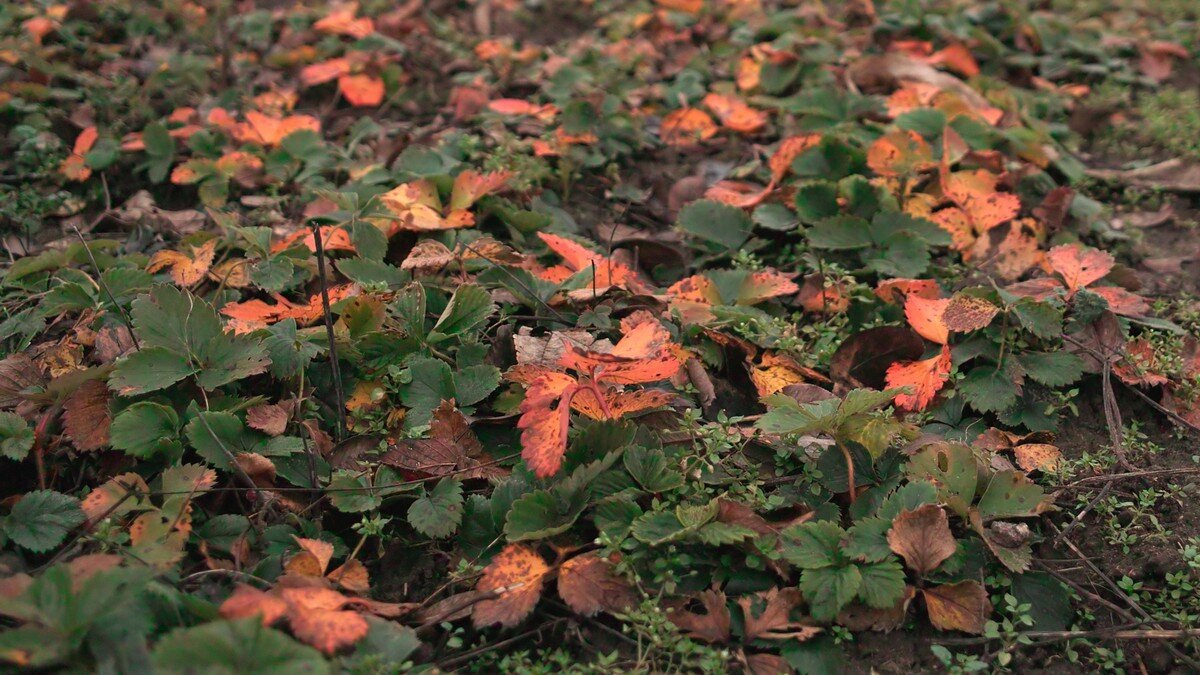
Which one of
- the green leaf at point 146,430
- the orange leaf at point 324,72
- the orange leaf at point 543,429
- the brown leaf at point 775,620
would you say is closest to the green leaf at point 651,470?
the orange leaf at point 543,429

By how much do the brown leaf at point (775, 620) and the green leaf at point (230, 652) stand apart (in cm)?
67

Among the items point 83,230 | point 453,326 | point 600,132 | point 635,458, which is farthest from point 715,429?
point 83,230

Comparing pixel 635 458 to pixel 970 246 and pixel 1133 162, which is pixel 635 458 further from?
pixel 1133 162

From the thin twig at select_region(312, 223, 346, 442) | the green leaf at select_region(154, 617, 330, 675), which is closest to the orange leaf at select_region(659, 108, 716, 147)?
the thin twig at select_region(312, 223, 346, 442)

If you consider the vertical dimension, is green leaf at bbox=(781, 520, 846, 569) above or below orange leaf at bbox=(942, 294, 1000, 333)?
below

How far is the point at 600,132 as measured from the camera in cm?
278

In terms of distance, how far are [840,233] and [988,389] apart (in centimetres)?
58

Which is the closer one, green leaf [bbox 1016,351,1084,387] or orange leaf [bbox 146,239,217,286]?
green leaf [bbox 1016,351,1084,387]

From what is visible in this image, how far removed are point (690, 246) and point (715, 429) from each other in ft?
2.74

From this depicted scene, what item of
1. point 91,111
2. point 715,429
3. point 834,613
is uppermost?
point 91,111

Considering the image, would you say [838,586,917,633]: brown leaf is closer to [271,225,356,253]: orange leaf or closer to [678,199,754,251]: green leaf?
[678,199,754,251]: green leaf

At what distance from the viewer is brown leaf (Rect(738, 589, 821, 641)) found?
152 centimetres

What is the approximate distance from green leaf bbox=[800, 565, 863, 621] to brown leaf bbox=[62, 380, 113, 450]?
128 centimetres

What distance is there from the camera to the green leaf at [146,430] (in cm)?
166
